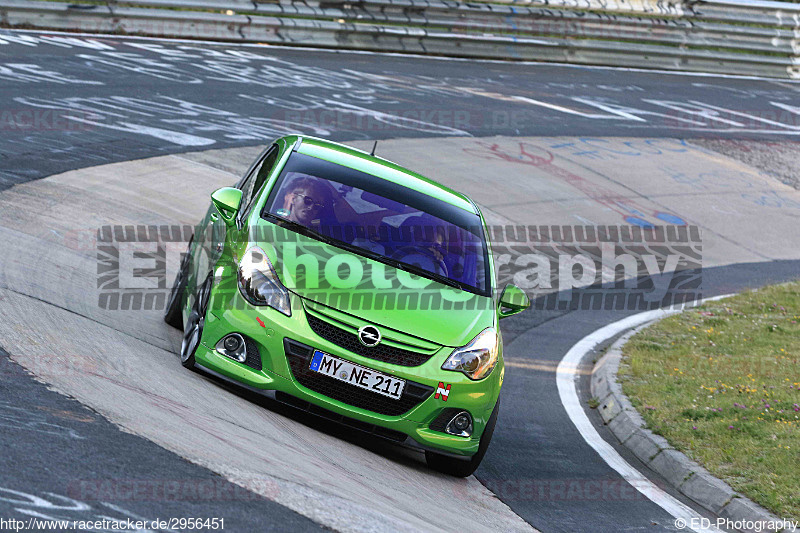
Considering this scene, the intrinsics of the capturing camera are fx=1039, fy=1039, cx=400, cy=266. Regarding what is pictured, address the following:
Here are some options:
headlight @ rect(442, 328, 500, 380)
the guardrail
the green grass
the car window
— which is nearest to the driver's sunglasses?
the car window

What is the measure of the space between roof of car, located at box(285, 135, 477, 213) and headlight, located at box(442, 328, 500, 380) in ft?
5.40

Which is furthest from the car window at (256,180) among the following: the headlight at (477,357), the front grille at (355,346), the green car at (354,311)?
the headlight at (477,357)

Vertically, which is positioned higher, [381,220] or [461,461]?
[381,220]

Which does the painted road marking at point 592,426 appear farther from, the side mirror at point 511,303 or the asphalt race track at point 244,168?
the side mirror at point 511,303

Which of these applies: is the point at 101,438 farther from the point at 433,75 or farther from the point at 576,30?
the point at 576,30

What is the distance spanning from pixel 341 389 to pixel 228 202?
176 centimetres

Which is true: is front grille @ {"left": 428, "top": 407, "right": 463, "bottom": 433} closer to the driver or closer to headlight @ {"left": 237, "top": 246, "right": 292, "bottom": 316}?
headlight @ {"left": 237, "top": 246, "right": 292, "bottom": 316}

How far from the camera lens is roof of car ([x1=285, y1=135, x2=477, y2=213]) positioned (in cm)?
791

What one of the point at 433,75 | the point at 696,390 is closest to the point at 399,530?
the point at 696,390

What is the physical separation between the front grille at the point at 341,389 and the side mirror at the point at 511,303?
4.22 ft

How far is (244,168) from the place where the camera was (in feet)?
46.5

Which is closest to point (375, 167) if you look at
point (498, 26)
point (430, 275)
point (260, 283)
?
point (430, 275)

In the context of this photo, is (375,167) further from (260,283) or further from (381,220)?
(260,283)

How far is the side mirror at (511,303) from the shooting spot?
735 centimetres
